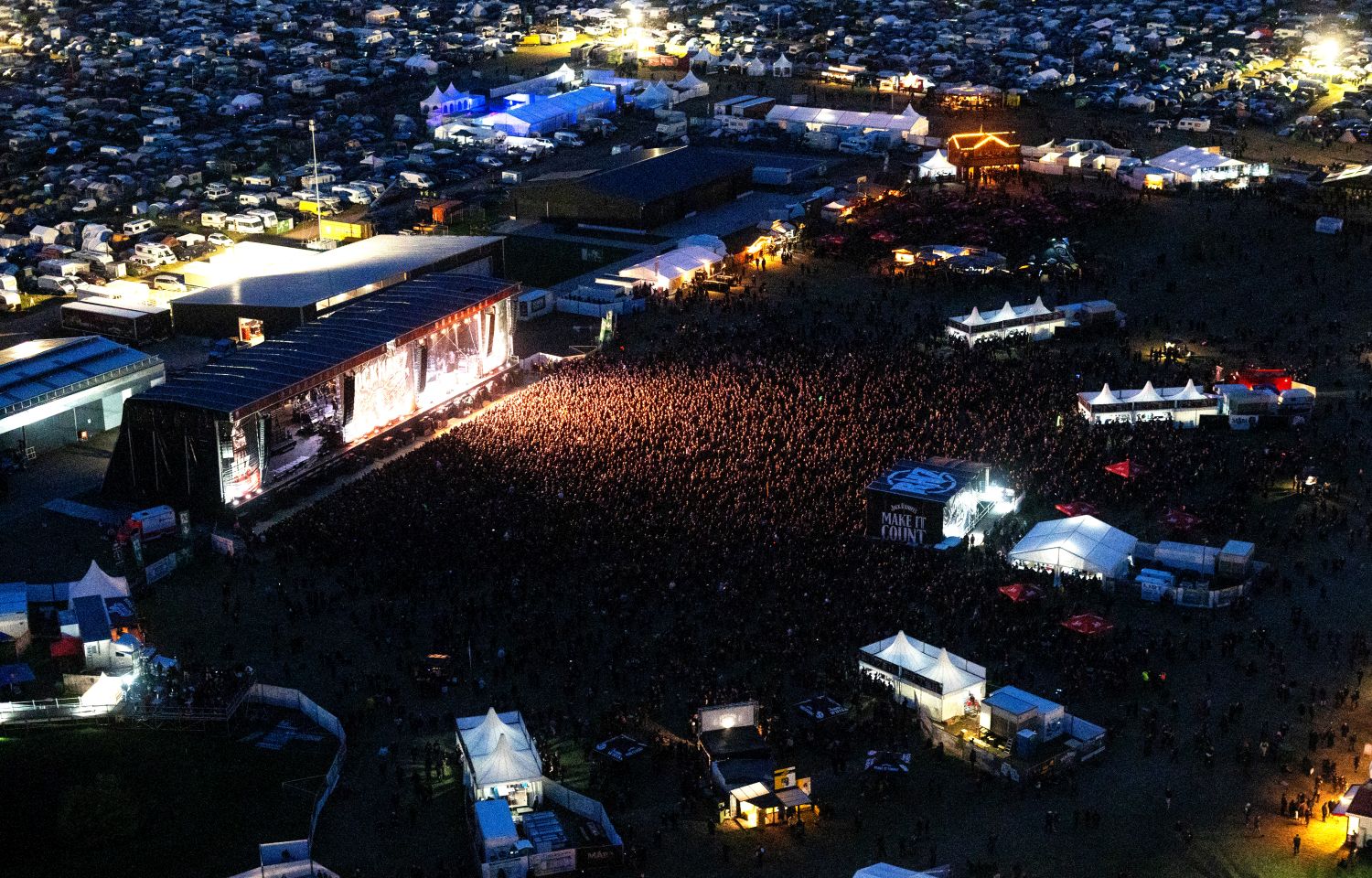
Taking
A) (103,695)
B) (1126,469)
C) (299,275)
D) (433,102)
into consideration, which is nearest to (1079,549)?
(1126,469)

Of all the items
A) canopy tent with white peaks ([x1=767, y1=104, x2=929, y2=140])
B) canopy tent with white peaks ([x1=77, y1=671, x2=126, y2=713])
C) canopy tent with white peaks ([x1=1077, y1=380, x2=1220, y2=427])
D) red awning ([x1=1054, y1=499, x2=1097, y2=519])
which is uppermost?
canopy tent with white peaks ([x1=767, y1=104, x2=929, y2=140])

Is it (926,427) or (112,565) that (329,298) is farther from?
(926,427)

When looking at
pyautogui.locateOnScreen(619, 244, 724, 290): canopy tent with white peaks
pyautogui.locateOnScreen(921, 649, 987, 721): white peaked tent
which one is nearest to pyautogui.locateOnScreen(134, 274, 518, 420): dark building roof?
pyautogui.locateOnScreen(619, 244, 724, 290): canopy tent with white peaks

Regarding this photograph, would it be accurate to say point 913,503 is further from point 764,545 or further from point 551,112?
point 551,112

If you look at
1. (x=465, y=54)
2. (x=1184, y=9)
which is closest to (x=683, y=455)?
(x=465, y=54)

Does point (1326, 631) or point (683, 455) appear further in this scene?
point (683, 455)

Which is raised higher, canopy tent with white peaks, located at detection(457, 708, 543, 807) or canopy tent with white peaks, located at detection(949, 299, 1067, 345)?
canopy tent with white peaks, located at detection(949, 299, 1067, 345)

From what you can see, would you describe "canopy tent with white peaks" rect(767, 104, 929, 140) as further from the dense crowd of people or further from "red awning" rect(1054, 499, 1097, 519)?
"red awning" rect(1054, 499, 1097, 519)
